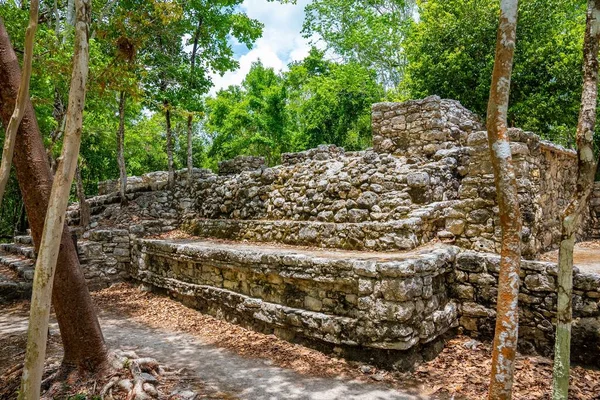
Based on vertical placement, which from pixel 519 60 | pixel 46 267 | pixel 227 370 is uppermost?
pixel 519 60

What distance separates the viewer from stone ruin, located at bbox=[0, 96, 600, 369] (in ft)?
14.0

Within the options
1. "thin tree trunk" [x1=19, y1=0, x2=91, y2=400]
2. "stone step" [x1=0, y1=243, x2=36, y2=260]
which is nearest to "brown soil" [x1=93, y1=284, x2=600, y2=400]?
"thin tree trunk" [x1=19, y1=0, x2=91, y2=400]

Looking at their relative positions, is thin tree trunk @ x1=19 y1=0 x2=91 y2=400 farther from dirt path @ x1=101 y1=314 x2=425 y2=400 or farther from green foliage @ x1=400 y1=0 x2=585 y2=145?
green foliage @ x1=400 y1=0 x2=585 y2=145

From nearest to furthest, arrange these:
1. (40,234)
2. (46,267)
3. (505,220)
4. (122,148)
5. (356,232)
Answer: (46,267)
(505,220)
(40,234)
(356,232)
(122,148)

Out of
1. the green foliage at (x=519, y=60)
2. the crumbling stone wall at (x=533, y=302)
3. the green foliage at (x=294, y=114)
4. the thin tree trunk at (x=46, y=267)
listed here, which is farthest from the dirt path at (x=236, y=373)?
the green foliage at (x=294, y=114)

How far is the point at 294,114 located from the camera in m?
22.2

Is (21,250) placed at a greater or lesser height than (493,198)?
lesser

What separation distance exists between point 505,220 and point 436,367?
7.35 ft

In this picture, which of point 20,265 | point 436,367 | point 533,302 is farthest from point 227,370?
point 20,265

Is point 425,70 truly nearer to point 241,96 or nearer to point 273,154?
point 273,154

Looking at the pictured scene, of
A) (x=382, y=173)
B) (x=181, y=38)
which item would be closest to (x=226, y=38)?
(x=181, y=38)

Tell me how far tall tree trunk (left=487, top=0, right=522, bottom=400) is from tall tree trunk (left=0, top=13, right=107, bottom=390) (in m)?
3.88

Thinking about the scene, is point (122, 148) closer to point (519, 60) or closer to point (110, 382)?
point (110, 382)

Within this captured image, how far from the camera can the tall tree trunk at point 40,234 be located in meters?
3.59
